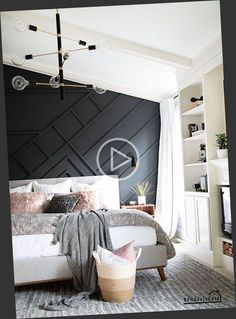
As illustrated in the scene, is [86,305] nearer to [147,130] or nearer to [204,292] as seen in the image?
[204,292]

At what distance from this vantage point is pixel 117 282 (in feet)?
10.4

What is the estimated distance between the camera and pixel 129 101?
15.7 ft

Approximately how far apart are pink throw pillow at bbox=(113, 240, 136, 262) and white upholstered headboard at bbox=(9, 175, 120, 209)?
1.06 meters

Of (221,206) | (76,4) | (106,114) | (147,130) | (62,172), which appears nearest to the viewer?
(76,4)

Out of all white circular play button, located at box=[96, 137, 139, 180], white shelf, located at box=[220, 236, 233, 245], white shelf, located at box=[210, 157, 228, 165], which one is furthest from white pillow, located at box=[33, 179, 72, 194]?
white shelf, located at box=[220, 236, 233, 245]

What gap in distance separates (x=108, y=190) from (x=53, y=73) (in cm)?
154

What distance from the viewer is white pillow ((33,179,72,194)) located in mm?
4691

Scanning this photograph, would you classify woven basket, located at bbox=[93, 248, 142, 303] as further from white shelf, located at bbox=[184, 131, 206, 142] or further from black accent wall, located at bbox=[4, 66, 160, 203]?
white shelf, located at bbox=[184, 131, 206, 142]

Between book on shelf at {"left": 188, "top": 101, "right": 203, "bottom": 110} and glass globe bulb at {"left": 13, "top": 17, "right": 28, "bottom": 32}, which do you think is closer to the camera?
glass globe bulb at {"left": 13, "top": 17, "right": 28, "bottom": 32}

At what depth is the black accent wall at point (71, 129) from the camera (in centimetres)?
458

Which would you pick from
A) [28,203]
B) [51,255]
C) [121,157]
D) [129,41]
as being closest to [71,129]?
[121,157]

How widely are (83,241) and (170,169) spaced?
155 cm

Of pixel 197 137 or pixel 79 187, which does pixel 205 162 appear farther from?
pixel 79 187

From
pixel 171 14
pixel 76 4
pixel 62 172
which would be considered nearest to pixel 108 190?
pixel 62 172
